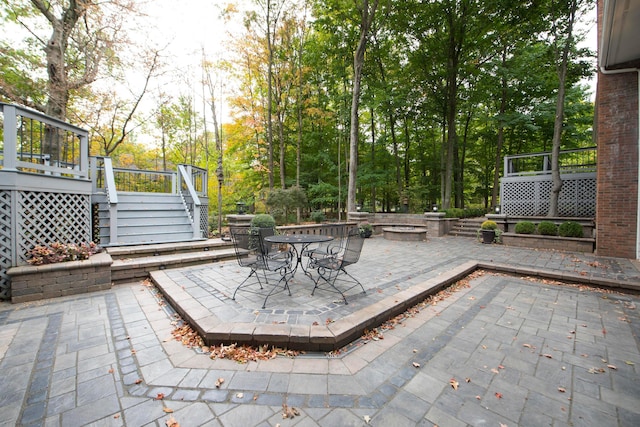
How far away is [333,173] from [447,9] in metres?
8.67

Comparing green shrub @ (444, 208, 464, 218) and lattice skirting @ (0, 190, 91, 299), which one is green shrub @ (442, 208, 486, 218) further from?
lattice skirting @ (0, 190, 91, 299)

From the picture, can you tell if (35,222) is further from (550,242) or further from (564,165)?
(564,165)

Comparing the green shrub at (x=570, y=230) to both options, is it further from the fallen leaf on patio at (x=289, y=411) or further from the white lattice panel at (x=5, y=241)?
the white lattice panel at (x=5, y=241)

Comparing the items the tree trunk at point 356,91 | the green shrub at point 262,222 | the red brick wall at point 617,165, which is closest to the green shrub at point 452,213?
the tree trunk at point 356,91

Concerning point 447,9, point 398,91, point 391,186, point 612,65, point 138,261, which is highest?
point 447,9

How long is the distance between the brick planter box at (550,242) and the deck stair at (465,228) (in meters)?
1.86

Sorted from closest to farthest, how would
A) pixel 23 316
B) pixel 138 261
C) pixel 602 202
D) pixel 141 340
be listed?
pixel 141 340 < pixel 23 316 < pixel 138 261 < pixel 602 202

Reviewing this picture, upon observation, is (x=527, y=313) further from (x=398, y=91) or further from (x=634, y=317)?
(x=398, y=91)

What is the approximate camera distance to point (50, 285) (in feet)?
11.8

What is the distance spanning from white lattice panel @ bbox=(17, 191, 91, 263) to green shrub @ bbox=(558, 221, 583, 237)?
11.5 metres

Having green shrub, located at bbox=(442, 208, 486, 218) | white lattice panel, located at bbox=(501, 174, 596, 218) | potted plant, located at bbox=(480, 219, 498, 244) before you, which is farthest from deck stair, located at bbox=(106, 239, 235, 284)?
white lattice panel, located at bbox=(501, 174, 596, 218)

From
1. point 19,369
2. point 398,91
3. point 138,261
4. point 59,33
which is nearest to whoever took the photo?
point 19,369

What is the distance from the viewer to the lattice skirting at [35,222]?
3.54 metres

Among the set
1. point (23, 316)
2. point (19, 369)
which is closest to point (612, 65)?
point (19, 369)
